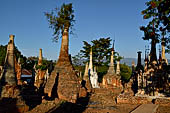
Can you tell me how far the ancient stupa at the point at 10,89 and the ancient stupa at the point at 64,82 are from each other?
178 inches

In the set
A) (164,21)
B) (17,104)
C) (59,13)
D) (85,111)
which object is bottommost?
(85,111)

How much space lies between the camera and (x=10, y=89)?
11.0 meters

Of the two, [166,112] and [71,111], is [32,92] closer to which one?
[71,111]

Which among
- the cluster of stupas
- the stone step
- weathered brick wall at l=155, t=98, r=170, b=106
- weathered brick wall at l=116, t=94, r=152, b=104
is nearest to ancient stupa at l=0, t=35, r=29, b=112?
the stone step

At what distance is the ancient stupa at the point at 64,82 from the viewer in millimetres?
15046

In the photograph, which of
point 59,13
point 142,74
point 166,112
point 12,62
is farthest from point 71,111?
point 142,74

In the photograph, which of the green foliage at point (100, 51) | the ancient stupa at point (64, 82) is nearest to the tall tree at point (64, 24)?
the ancient stupa at point (64, 82)

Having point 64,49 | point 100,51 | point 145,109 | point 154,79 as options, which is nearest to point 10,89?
point 64,49

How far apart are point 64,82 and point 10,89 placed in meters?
5.13

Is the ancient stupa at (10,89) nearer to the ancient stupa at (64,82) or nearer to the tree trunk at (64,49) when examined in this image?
the ancient stupa at (64,82)

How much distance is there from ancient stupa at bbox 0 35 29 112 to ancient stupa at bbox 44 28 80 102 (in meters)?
4.52

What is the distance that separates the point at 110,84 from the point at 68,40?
42.7 ft

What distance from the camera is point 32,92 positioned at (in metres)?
18.7

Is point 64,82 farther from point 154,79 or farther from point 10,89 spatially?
point 154,79
